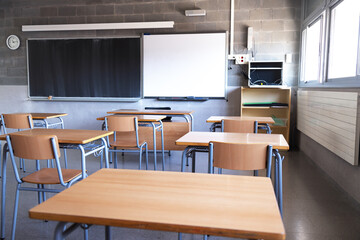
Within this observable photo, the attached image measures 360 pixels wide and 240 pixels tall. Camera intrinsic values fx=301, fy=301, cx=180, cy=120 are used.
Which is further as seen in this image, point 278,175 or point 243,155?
point 278,175

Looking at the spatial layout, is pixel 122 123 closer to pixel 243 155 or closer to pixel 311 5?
pixel 243 155

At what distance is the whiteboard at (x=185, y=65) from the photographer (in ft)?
18.6

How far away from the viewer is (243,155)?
1.76m

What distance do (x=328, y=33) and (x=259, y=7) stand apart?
1.86 m

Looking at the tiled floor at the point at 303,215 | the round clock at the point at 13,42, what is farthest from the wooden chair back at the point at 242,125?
the round clock at the point at 13,42

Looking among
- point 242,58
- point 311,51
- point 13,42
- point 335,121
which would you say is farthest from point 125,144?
point 13,42

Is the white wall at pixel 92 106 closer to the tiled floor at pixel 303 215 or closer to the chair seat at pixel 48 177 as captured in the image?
the tiled floor at pixel 303 215

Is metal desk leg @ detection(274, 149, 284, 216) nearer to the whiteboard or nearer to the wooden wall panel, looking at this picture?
the wooden wall panel

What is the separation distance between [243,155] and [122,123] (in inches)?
81.7

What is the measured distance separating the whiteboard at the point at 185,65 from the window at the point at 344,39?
2077mm

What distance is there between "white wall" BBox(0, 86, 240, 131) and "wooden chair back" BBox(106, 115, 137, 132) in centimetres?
247

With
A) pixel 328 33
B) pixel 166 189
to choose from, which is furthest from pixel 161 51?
pixel 166 189

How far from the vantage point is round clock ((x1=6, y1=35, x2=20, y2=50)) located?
6.34m

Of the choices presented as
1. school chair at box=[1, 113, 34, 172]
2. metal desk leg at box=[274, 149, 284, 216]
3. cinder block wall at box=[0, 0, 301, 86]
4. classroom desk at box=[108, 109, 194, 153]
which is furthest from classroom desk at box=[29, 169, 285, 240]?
cinder block wall at box=[0, 0, 301, 86]
